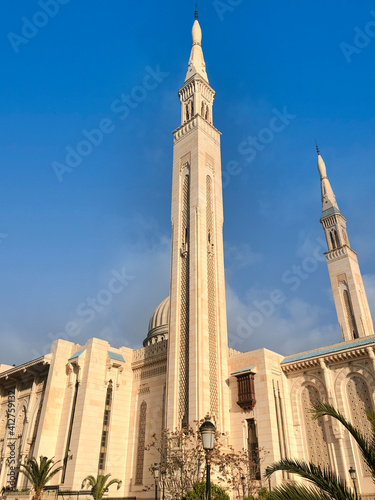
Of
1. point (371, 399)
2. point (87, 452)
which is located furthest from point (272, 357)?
point (87, 452)

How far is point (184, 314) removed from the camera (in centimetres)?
2567

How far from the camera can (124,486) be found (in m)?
26.3

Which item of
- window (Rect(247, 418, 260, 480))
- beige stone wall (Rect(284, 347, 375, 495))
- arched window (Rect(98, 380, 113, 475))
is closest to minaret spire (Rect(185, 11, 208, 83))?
beige stone wall (Rect(284, 347, 375, 495))

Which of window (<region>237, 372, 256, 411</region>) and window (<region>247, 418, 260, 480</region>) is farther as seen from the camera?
window (<region>237, 372, 256, 411</region>)

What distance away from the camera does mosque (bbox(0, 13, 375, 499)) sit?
21969 mm

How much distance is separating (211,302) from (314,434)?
30.8ft

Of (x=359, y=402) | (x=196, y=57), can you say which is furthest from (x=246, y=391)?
(x=196, y=57)

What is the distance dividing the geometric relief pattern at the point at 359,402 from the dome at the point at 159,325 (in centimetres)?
2193

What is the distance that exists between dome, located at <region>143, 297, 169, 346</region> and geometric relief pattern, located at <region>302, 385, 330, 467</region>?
19557mm

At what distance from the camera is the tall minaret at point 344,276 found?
34875mm

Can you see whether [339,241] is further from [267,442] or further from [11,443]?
[11,443]

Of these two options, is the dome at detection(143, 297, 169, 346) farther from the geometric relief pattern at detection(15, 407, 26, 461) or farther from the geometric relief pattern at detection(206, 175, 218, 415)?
the geometric relief pattern at detection(206, 175, 218, 415)

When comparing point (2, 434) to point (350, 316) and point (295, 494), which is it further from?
point (295, 494)

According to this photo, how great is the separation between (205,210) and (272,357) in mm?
10763
